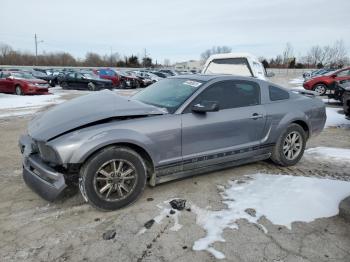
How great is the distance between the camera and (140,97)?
4.55m

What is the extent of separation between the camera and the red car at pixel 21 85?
16984 millimetres

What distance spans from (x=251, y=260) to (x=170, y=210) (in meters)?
1.13

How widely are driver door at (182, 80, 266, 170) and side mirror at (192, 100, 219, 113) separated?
0.08 meters

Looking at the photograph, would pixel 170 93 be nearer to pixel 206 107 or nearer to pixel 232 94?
pixel 206 107

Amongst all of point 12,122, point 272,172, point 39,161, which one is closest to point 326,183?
point 272,172

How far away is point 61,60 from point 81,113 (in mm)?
80578

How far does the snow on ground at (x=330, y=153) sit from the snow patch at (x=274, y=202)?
1.28 meters

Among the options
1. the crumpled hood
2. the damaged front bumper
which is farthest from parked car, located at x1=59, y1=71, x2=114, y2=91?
the damaged front bumper

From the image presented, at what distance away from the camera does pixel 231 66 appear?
384 inches

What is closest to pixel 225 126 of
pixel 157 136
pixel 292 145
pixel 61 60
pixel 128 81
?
pixel 157 136

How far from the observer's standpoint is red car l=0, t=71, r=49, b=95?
17.0 meters

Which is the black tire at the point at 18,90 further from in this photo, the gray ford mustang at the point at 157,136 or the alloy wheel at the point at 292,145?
the alloy wheel at the point at 292,145

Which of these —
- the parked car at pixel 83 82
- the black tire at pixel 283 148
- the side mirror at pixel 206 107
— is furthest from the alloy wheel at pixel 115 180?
the parked car at pixel 83 82

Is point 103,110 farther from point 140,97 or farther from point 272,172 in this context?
point 272,172
